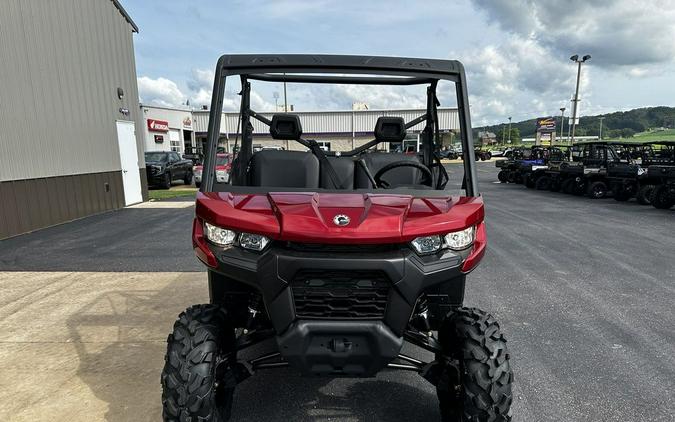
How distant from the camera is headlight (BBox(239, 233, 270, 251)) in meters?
2.08

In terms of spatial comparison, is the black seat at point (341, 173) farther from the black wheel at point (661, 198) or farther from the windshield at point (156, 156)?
the windshield at point (156, 156)

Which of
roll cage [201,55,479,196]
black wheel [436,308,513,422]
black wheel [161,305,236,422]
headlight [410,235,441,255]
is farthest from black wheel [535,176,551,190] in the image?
black wheel [161,305,236,422]

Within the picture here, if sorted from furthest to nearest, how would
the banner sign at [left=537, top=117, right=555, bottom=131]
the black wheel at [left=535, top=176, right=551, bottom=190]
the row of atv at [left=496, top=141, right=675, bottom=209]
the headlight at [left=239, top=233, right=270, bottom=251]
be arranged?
the banner sign at [left=537, top=117, right=555, bottom=131] → the black wheel at [left=535, top=176, right=551, bottom=190] → the row of atv at [left=496, top=141, right=675, bottom=209] → the headlight at [left=239, top=233, right=270, bottom=251]

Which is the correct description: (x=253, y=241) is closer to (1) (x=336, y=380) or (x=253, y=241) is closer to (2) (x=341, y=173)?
(2) (x=341, y=173)

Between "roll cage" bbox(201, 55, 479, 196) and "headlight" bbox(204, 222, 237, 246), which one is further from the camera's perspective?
"roll cage" bbox(201, 55, 479, 196)

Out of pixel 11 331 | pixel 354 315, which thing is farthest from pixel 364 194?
pixel 11 331

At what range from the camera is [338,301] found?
2113mm

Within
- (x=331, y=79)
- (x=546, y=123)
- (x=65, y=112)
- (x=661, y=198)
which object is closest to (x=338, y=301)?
(x=331, y=79)

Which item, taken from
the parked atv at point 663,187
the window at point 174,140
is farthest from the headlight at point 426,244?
the window at point 174,140

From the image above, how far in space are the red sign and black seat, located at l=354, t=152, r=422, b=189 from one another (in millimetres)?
32256

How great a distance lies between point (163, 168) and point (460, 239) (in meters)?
18.0

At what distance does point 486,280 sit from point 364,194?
383 cm

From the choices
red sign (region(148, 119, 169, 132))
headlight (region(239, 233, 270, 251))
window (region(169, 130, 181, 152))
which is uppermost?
red sign (region(148, 119, 169, 132))

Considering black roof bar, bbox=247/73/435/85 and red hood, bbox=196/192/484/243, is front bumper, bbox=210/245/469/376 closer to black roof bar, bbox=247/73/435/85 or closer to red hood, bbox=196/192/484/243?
red hood, bbox=196/192/484/243
